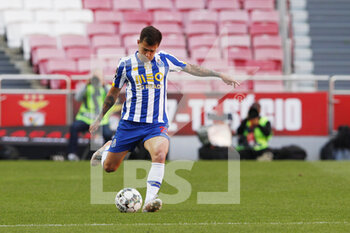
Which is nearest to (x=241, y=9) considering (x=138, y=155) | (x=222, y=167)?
(x=138, y=155)

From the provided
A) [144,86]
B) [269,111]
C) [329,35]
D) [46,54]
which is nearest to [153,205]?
[144,86]

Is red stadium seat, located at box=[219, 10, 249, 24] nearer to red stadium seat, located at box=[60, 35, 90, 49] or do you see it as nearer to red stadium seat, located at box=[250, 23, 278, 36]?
red stadium seat, located at box=[250, 23, 278, 36]

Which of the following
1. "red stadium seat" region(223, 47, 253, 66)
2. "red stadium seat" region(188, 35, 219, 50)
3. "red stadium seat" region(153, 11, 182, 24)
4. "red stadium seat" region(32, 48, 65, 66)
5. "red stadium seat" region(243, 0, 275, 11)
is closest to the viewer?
"red stadium seat" region(32, 48, 65, 66)

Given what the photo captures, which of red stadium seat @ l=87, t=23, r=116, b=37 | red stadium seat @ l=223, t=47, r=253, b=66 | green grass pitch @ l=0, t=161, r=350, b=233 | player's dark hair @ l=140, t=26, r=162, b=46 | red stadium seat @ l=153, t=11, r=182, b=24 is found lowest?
green grass pitch @ l=0, t=161, r=350, b=233

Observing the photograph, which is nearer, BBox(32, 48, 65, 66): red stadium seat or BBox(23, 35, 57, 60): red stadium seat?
BBox(32, 48, 65, 66): red stadium seat

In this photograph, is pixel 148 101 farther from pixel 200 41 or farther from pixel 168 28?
pixel 168 28

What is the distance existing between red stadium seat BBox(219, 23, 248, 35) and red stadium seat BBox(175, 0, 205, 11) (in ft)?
3.35

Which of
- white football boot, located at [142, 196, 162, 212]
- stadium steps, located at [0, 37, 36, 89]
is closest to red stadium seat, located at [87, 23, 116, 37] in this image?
stadium steps, located at [0, 37, 36, 89]

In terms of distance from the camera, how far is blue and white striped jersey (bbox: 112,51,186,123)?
26.6 ft

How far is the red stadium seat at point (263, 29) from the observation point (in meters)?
21.4

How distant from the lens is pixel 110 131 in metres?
16.1

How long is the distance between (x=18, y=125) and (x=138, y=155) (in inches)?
111

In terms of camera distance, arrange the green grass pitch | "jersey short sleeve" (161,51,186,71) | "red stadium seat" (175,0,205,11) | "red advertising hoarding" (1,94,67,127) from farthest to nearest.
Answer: "red stadium seat" (175,0,205,11)
"red advertising hoarding" (1,94,67,127)
"jersey short sleeve" (161,51,186,71)
the green grass pitch

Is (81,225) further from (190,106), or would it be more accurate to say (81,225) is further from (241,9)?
(241,9)
